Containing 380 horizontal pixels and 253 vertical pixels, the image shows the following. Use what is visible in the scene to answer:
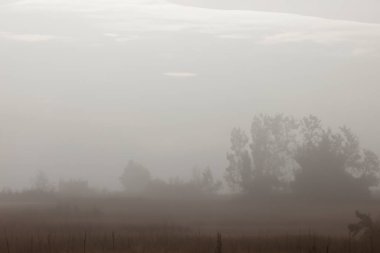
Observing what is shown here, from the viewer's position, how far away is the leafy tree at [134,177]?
104000 mm

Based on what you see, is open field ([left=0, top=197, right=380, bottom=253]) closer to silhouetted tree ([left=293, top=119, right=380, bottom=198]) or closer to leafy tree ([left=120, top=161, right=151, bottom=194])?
silhouetted tree ([left=293, top=119, right=380, bottom=198])

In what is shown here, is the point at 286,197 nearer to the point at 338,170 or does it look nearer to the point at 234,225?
the point at 338,170

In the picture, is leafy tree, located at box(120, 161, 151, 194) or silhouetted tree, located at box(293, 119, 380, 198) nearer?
silhouetted tree, located at box(293, 119, 380, 198)

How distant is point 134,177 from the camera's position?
106m

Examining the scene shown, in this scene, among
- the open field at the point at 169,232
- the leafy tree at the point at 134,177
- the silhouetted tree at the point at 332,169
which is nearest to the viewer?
the open field at the point at 169,232

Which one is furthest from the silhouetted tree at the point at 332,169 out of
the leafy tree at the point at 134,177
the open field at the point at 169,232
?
the leafy tree at the point at 134,177

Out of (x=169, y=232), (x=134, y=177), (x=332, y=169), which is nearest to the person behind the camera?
(x=169, y=232)

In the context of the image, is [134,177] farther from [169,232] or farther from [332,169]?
[169,232]

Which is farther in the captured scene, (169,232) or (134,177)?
(134,177)

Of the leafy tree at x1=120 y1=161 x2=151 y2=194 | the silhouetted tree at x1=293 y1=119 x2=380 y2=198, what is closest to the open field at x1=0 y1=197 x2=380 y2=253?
the silhouetted tree at x1=293 y1=119 x2=380 y2=198

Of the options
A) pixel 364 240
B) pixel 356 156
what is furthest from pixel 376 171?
pixel 364 240

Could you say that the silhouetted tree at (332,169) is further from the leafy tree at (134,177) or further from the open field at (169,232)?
the leafy tree at (134,177)

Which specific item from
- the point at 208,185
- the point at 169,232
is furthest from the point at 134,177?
the point at 169,232

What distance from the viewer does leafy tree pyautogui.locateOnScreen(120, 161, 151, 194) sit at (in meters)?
104
